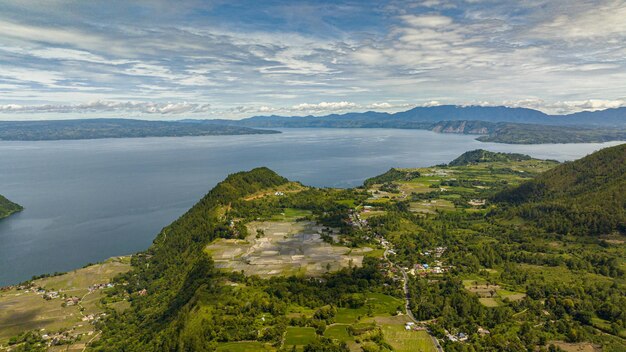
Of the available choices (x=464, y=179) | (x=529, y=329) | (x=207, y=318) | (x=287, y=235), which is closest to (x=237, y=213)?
(x=287, y=235)

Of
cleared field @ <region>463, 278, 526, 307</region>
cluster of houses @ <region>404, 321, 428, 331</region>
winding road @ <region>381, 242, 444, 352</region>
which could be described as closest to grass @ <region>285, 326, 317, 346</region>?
cluster of houses @ <region>404, 321, 428, 331</region>

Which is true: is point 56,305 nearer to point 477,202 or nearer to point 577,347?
point 577,347

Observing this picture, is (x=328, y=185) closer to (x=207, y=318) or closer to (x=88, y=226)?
(x=88, y=226)

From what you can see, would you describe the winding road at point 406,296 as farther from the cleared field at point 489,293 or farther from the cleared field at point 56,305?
the cleared field at point 56,305

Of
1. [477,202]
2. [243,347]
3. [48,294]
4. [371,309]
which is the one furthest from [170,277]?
[477,202]

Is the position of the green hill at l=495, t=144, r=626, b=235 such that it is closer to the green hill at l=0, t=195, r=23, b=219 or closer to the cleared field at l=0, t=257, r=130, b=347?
the cleared field at l=0, t=257, r=130, b=347
